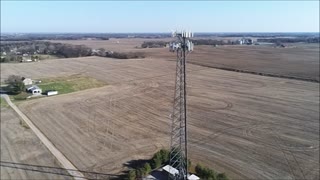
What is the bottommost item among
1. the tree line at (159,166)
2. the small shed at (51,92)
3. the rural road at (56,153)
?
the rural road at (56,153)

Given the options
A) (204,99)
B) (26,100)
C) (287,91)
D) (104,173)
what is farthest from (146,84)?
(104,173)

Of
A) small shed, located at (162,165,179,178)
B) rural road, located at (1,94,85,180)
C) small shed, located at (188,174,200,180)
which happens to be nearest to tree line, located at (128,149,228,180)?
small shed, located at (188,174,200,180)

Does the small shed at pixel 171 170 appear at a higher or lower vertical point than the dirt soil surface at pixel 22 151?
higher

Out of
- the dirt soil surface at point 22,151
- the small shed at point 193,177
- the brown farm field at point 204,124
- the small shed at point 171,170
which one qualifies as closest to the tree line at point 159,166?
the small shed at point 193,177

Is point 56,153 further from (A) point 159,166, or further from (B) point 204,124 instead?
(B) point 204,124

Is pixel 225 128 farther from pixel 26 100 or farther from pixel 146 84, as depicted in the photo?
pixel 26 100

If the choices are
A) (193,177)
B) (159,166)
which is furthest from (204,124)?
(193,177)

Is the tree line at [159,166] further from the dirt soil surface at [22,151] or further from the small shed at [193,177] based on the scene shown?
the dirt soil surface at [22,151]
